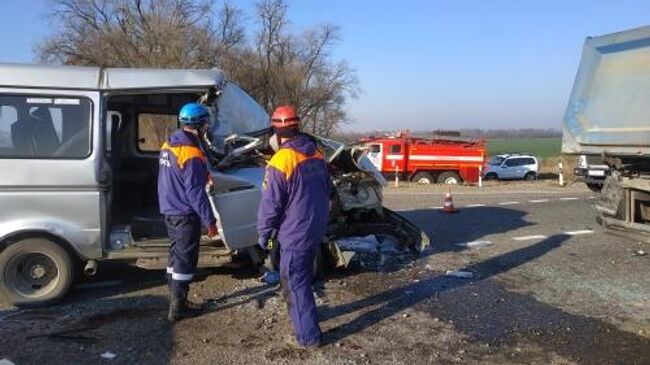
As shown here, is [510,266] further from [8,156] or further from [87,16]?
[87,16]

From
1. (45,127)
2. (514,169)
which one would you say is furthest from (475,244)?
(514,169)

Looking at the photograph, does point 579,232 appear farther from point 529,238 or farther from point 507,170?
point 507,170

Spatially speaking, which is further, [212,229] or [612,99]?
[612,99]

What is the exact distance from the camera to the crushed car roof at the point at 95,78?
6680mm

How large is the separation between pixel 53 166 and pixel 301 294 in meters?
2.90

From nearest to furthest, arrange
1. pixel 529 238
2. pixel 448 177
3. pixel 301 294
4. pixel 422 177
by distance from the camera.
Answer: pixel 301 294
pixel 529 238
pixel 422 177
pixel 448 177

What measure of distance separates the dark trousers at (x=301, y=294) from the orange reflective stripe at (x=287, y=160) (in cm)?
67

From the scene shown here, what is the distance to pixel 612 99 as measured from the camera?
720 cm

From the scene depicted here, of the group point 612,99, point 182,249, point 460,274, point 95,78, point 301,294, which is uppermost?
point 95,78

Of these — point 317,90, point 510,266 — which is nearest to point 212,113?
point 510,266

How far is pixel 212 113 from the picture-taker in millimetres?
7352

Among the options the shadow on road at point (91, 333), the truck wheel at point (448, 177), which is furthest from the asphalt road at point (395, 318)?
the truck wheel at point (448, 177)

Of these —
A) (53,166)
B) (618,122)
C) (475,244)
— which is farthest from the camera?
(475,244)

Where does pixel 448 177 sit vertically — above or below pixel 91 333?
above
